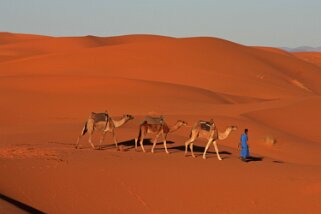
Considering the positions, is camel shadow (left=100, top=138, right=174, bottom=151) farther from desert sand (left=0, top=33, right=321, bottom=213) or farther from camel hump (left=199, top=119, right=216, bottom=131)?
camel hump (left=199, top=119, right=216, bottom=131)

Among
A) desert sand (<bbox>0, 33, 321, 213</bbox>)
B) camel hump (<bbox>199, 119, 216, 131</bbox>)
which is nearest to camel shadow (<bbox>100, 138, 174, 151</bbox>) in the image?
desert sand (<bbox>0, 33, 321, 213</bbox>)

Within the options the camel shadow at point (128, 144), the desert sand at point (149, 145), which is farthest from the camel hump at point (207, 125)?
the camel shadow at point (128, 144)

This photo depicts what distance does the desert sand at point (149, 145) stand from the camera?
449 inches

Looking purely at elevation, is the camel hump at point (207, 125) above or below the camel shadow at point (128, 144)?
above

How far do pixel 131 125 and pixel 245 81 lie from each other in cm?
3104

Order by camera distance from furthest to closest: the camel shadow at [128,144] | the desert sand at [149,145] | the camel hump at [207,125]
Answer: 1. the camel shadow at [128,144]
2. the camel hump at [207,125]
3. the desert sand at [149,145]

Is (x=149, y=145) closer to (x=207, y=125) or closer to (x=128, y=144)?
(x=128, y=144)

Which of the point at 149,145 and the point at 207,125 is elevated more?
the point at 207,125

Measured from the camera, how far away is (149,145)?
1938 cm

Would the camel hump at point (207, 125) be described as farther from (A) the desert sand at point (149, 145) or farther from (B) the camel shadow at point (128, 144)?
(B) the camel shadow at point (128, 144)

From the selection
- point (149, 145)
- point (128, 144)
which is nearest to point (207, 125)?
point (149, 145)

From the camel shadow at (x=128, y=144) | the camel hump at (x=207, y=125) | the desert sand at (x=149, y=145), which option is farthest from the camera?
the camel shadow at (x=128, y=144)

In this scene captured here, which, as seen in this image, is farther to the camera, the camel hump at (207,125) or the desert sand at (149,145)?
the camel hump at (207,125)

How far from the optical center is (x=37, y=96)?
34.0 m
